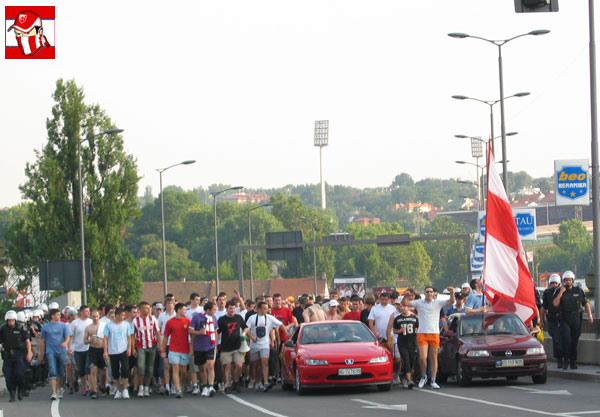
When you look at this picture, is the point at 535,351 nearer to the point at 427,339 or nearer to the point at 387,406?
the point at 427,339

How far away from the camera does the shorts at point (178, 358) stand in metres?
21.1

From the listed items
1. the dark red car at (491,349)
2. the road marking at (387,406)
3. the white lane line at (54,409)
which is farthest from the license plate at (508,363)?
the white lane line at (54,409)

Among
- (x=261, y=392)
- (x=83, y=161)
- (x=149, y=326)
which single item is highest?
(x=83, y=161)

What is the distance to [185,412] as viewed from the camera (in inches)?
699

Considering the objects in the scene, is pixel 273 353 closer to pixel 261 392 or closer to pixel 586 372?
pixel 261 392

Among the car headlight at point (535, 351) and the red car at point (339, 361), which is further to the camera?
the car headlight at point (535, 351)

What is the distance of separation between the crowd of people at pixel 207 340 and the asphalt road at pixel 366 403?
0.49 meters

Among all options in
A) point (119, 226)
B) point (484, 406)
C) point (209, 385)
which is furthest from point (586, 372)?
point (119, 226)

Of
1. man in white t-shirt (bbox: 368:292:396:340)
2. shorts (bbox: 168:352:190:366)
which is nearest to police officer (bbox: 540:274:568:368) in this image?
man in white t-shirt (bbox: 368:292:396:340)

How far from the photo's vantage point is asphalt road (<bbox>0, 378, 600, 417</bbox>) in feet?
52.5

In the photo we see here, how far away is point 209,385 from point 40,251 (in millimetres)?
37481

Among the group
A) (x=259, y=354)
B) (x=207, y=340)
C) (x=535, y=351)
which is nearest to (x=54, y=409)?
(x=207, y=340)

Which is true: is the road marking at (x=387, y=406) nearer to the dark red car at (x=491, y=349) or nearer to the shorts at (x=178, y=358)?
the dark red car at (x=491, y=349)

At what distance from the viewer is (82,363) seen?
23281mm
